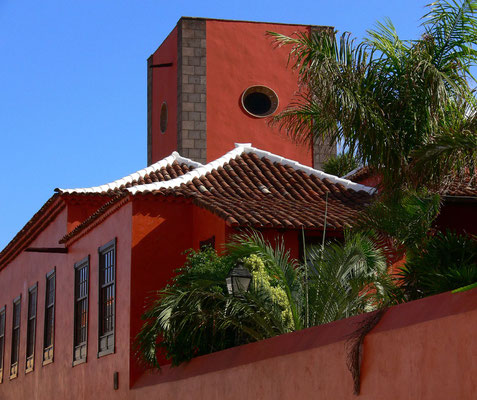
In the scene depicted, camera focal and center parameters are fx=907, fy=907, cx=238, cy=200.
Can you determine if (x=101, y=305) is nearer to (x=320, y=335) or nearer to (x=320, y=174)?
(x=320, y=174)

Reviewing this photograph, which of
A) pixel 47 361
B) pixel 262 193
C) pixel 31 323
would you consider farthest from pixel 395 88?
pixel 31 323

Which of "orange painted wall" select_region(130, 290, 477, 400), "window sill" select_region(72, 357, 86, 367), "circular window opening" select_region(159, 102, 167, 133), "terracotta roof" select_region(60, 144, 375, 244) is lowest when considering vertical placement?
"orange painted wall" select_region(130, 290, 477, 400)

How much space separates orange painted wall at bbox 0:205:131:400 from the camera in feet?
53.8

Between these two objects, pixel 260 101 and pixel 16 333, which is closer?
pixel 16 333

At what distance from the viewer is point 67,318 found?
786 inches

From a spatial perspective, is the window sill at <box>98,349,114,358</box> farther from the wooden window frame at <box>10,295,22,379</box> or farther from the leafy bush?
the wooden window frame at <box>10,295,22,379</box>

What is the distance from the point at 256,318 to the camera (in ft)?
39.7

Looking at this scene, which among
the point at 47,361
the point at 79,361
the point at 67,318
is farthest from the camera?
the point at 47,361

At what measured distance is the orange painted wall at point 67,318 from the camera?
1639 centimetres

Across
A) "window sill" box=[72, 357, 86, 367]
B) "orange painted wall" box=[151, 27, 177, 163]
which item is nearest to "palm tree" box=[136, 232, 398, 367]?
"window sill" box=[72, 357, 86, 367]

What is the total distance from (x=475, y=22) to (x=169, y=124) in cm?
1763

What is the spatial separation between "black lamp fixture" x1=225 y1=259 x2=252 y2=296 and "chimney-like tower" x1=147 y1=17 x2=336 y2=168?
15.0 metres

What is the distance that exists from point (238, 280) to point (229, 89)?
16.1m

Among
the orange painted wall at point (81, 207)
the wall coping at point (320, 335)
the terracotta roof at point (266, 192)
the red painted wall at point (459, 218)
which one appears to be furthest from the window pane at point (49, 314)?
the red painted wall at point (459, 218)
